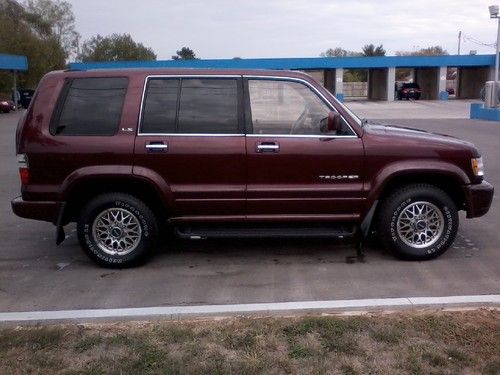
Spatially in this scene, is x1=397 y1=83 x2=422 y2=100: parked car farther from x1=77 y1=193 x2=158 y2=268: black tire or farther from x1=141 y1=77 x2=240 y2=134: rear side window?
x1=77 y1=193 x2=158 y2=268: black tire

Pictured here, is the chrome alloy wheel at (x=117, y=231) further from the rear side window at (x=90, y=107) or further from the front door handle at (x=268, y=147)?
the front door handle at (x=268, y=147)

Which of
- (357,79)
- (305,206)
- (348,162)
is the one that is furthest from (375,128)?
(357,79)

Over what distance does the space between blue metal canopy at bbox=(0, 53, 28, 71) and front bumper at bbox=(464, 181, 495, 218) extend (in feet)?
132

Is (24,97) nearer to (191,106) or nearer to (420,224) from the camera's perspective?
(191,106)

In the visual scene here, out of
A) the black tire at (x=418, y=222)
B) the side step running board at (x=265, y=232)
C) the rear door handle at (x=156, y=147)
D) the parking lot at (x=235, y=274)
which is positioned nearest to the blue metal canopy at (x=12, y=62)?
the parking lot at (x=235, y=274)

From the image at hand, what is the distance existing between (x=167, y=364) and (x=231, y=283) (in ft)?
→ 6.16

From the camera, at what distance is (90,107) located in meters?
6.18

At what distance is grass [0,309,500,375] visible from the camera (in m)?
3.96

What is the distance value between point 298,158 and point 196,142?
1002 mm

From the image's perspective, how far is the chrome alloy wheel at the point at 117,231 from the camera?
621 centimetres

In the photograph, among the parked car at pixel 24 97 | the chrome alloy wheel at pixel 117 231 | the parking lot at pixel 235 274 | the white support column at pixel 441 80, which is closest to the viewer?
the parking lot at pixel 235 274

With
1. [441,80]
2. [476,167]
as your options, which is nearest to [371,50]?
[441,80]

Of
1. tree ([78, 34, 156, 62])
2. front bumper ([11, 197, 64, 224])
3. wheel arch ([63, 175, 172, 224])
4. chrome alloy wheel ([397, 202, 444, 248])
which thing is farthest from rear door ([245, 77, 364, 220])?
tree ([78, 34, 156, 62])

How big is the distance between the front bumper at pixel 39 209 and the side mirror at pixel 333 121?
2.70 metres
